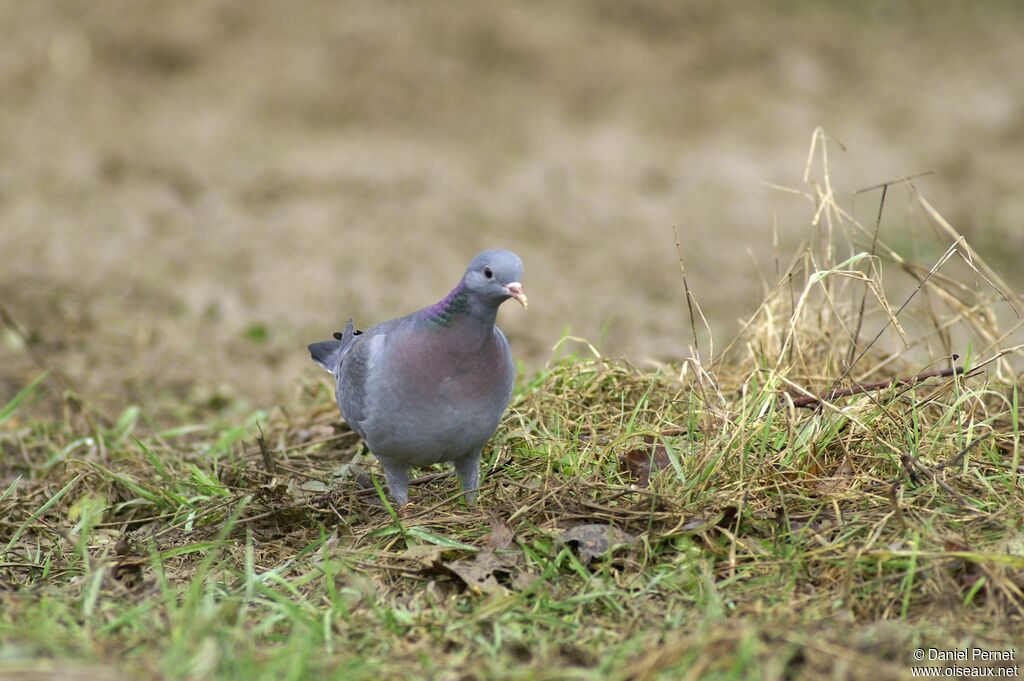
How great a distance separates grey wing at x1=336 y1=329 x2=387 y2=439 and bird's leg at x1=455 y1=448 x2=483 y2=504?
0.34m

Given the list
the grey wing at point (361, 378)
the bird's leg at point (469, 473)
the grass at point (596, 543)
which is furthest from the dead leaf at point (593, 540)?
the grey wing at point (361, 378)

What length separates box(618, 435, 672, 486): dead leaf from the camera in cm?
370

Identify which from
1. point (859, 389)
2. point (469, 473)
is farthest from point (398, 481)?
point (859, 389)

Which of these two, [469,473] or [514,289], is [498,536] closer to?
[469,473]

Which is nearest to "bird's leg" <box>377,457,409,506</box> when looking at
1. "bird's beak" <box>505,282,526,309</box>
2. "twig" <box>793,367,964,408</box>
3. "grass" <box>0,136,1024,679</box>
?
"grass" <box>0,136,1024,679</box>

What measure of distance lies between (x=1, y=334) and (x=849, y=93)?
7.12m

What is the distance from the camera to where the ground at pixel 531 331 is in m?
3.00

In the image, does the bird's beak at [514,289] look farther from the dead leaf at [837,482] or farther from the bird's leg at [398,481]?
the dead leaf at [837,482]

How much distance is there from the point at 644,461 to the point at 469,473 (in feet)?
1.95

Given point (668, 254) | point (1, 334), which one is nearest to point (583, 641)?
point (1, 334)

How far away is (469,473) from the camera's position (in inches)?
147

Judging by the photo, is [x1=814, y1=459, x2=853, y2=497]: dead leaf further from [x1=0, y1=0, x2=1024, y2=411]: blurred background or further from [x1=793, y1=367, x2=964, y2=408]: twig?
[x1=0, y1=0, x2=1024, y2=411]: blurred background

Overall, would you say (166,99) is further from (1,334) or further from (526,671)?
(526,671)

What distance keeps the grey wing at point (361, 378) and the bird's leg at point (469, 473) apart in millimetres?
345
